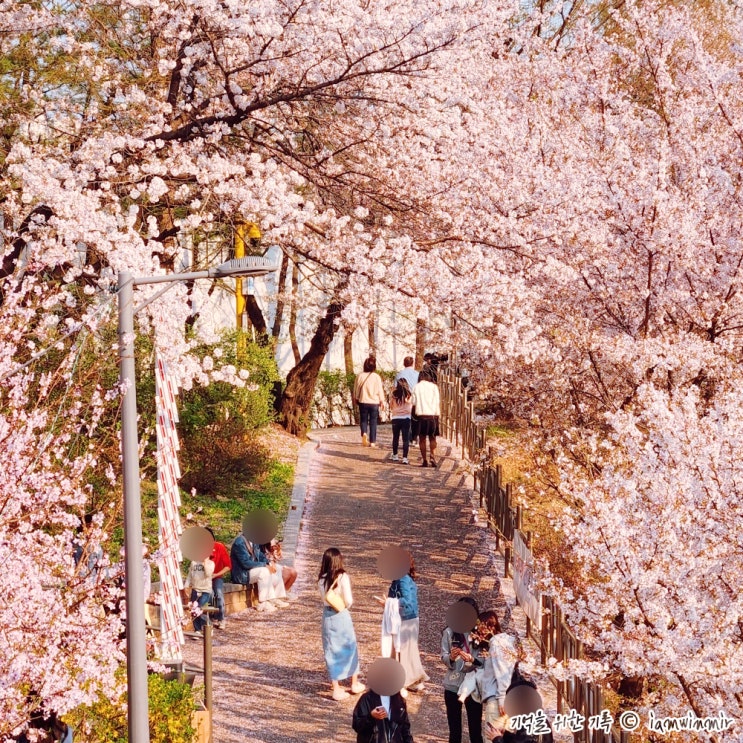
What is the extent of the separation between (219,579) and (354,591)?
1679mm

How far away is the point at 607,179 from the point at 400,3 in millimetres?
3099

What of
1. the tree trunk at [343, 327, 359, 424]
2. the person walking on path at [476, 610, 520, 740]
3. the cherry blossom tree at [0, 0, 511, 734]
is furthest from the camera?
the tree trunk at [343, 327, 359, 424]

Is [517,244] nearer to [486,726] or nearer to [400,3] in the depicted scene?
[400,3]

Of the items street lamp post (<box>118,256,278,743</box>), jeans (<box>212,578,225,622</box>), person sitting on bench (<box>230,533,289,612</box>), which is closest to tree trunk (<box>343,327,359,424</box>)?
person sitting on bench (<box>230,533,289,612</box>)

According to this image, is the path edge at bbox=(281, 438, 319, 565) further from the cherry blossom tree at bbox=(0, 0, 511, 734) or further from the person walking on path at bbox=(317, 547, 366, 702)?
the person walking on path at bbox=(317, 547, 366, 702)

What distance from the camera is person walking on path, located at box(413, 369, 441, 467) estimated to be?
60.8 feet

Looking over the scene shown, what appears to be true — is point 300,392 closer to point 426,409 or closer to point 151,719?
point 426,409

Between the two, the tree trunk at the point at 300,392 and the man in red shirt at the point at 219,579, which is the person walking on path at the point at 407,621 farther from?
the tree trunk at the point at 300,392

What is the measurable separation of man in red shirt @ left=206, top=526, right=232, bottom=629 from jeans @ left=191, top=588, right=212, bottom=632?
0.15m

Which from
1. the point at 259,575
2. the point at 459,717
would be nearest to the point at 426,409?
the point at 259,575

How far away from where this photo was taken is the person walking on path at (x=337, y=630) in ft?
32.7

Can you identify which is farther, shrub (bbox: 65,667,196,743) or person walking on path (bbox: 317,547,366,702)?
person walking on path (bbox: 317,547,366,702)

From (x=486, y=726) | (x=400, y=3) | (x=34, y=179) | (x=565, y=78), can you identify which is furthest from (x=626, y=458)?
(x=565, y=78)

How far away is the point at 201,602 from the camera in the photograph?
11766 millimetres
